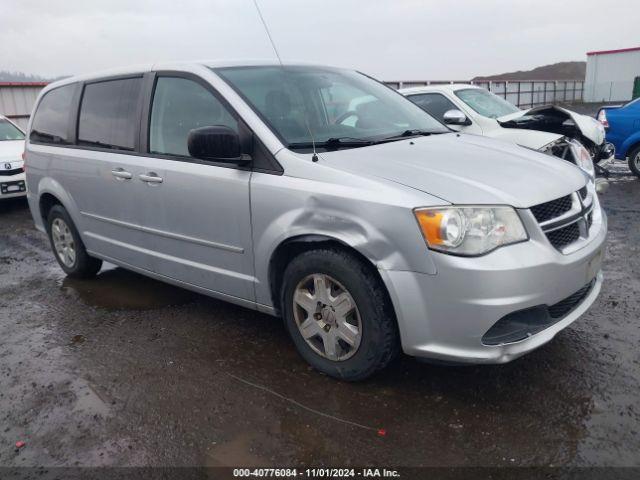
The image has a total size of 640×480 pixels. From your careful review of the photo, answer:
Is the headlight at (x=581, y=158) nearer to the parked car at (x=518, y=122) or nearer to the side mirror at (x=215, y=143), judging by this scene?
the parked car at (x=518, y=122)

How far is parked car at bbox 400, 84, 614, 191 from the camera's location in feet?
20.2

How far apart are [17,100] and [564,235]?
50.2ft

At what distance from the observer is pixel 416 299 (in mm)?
2564

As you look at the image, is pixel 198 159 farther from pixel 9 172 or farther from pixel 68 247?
pixel 9 172

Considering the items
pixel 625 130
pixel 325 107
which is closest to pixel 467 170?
pixel 325 107

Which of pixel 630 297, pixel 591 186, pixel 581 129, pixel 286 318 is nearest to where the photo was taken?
pixel 286 318

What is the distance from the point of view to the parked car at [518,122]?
616cm

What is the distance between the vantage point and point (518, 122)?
7129 mm

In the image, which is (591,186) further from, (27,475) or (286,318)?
(27,475)

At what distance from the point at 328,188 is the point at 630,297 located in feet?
8.59

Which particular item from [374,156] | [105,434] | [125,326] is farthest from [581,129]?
[105,434]

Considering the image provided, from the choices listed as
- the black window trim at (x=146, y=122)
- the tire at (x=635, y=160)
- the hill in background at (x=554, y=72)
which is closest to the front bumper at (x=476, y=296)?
the black window trim at (x=146, y=122)

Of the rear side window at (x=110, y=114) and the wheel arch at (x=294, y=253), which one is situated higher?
the rear side window at (x=110, y=114)

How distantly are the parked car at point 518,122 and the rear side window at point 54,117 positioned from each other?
4080 mm
